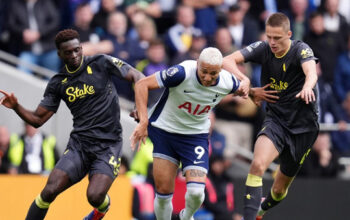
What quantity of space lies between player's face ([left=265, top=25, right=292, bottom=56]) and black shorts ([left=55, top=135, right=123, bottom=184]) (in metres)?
2.42

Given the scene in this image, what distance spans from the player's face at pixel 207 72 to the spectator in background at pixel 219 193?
4781 millimetres

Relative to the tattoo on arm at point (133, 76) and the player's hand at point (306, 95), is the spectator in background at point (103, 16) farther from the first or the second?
the player's hand at point (306, 95)

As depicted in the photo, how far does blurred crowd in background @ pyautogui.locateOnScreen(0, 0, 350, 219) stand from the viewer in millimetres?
17781

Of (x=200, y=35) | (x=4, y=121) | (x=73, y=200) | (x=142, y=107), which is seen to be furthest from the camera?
(x=200, y=35)

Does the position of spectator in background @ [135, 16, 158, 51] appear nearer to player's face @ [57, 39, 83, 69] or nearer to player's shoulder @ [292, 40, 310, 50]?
player's face @ [57, 39, 83, 69]

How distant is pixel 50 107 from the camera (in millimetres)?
12461

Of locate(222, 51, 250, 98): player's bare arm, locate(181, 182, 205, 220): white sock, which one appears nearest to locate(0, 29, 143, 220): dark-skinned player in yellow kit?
locate(181, 182, 205, 220): white sock

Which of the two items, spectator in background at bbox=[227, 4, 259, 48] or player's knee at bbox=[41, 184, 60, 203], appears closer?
player's knee at bbox=[41, 184, 60, 203]

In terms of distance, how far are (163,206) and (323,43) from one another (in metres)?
7.91

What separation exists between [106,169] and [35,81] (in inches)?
228

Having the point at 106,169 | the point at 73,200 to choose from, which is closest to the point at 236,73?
the point at 106,169

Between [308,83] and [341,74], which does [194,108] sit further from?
[341,74]

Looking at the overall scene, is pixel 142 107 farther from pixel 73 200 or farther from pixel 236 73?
pixel 73 200

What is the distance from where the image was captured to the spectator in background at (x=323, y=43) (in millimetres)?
19141
